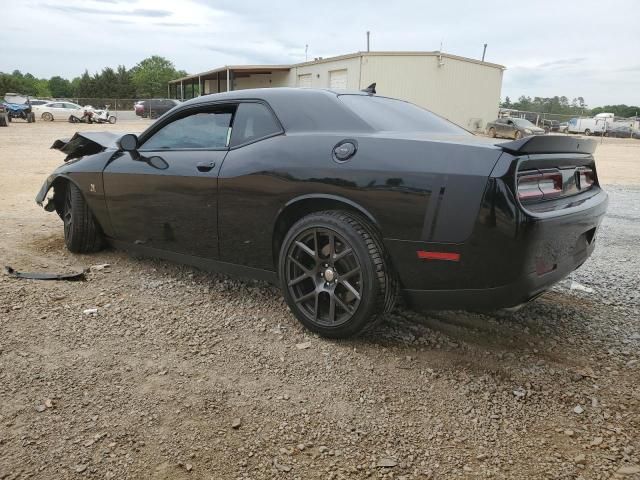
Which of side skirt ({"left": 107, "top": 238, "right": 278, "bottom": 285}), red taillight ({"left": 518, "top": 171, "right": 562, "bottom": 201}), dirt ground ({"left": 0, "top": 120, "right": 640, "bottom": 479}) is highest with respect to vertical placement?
red taillight ({"left": 518, "top": 171, "right": 562, "bottom": 201})

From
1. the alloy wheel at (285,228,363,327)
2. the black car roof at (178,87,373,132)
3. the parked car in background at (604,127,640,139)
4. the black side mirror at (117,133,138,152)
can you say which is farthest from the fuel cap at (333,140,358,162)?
the parked car in background at (604,127,640,139)

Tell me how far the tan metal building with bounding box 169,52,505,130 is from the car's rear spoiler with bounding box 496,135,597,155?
18441 millimetres

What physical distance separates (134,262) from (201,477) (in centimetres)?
288

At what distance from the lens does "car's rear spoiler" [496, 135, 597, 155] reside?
2434mm

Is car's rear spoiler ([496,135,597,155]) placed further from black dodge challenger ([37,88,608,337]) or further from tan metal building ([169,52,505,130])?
tan metal building ([169,52,505,130])

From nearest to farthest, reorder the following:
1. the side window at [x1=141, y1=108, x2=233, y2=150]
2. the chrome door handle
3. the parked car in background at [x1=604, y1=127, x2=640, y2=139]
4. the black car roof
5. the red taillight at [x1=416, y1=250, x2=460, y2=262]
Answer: the red taillight at [x1=416, y1=250, x2=460, y2=262]
the black car roof
the chrome door handle
the side window at [x1=141, y1=108, x2=233, y2=150]
the parked car in background at [x1=604, y1=127, x2=640, y2=139]

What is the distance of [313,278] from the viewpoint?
298 centimetres

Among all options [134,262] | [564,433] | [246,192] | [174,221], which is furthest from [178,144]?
[564,433]

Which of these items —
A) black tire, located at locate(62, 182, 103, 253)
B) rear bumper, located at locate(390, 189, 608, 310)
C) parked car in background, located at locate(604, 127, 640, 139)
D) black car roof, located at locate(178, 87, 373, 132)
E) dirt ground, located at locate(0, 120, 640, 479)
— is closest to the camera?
dirt ground, located at locate(0, 120, 640, 479)

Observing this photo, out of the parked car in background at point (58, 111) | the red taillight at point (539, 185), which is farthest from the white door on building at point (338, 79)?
the red taillight at point (539, 185)

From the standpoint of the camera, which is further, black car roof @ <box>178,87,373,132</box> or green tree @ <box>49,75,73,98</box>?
green tree @ <box>49,75,73,98</box>

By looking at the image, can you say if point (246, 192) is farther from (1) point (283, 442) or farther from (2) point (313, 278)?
(1) point (283, 442)

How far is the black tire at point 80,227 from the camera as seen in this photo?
444 centimetres

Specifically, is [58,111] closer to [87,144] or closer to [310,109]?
[87,144]
